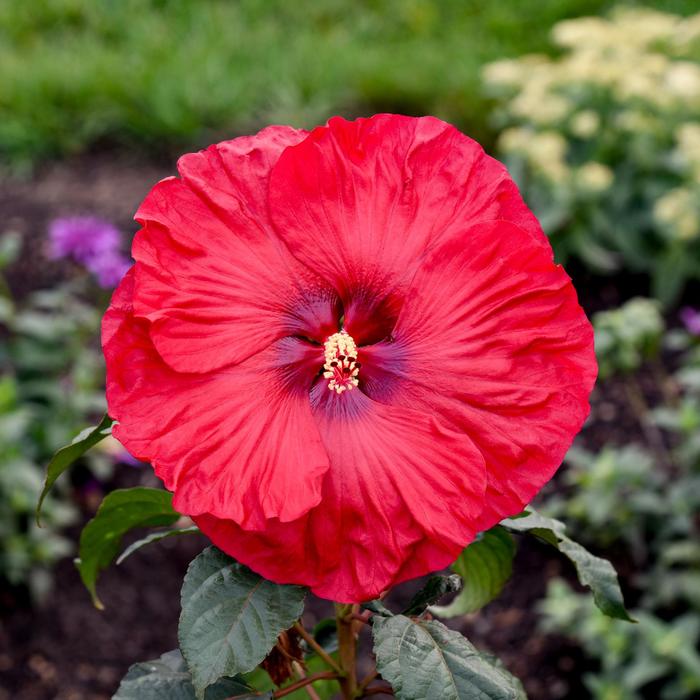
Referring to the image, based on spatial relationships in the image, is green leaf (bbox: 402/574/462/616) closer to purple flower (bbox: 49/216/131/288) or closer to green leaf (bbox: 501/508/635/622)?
green leaf (bbox: 501/508/635/622)

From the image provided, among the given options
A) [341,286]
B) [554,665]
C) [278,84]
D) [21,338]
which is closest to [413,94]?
[278,84]

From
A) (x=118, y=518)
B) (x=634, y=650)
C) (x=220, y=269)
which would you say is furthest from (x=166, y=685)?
(x=634, y=650)

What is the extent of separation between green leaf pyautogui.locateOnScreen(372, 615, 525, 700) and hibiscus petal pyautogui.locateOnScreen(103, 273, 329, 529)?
0.16 m

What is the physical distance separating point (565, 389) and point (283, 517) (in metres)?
0.24

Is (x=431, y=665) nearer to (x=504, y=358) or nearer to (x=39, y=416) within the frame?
(x=504, y=358)

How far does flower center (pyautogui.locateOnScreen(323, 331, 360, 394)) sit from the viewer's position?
88 cm

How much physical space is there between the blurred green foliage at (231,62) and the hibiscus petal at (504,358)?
409 cm

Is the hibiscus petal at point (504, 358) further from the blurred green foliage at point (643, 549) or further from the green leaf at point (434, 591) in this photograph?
the blurred green foliage at point (643, 549)

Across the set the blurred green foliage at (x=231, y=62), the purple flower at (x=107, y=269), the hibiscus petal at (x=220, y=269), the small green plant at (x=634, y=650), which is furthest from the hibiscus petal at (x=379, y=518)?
the blurred green foliage at (x=231, y=62)

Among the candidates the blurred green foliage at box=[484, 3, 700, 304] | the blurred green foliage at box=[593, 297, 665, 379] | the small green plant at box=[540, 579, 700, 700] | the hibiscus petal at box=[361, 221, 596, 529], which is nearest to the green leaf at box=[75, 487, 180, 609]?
the hibiscus petal at box=[361, 221, 596, 529]

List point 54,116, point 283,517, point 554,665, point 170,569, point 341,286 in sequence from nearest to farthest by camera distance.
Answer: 1. point 283,517
2. point 341,286
3. point 554,665
4. point 170,569
5. point 54,116

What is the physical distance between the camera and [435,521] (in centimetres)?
82

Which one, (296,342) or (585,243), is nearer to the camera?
(296,342)

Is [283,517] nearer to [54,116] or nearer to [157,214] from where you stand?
[157,214]
